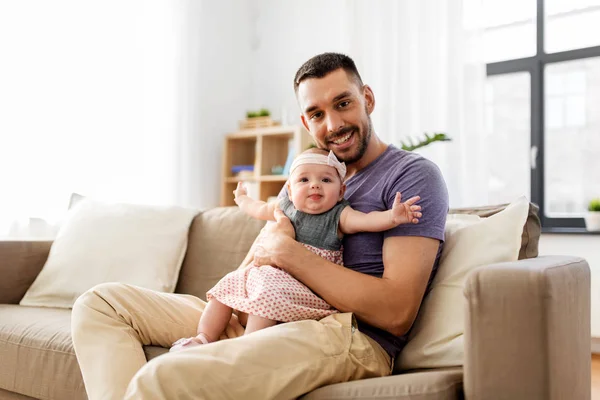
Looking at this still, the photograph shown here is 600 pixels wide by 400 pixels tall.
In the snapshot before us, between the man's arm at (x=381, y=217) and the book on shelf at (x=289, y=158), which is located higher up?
the book on shelf at (x=289, y=158)

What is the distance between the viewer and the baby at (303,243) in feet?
4.50

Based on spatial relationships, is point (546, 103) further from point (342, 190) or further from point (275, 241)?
point (275, 241)

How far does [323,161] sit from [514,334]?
0.70 meters

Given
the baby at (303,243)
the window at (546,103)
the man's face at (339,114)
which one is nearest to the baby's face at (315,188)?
the baby at (303,243)

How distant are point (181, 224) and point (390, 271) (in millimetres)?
1222

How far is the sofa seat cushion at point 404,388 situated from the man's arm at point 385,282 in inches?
8.3

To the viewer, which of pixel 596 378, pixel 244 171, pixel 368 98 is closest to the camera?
pixel 368 98

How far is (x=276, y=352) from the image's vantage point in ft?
3.92

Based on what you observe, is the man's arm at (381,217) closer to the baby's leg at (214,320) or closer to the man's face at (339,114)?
→ the man's face at (339,114)

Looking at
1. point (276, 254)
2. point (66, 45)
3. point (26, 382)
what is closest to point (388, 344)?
point (276, 254)

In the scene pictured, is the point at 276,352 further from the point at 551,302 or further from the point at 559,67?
the point at 559,67

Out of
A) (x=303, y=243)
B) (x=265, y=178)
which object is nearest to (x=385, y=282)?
(x=303, y=243)

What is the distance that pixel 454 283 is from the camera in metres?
1.47

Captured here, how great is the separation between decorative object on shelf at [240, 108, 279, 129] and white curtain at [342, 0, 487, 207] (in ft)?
2.52
